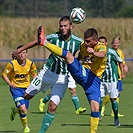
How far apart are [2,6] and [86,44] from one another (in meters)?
53.2

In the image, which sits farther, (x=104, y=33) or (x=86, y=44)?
(x=104, y=33)

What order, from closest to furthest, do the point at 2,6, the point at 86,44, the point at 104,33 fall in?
the point at 86,44 → the point at 104,33 → the point at 2,6

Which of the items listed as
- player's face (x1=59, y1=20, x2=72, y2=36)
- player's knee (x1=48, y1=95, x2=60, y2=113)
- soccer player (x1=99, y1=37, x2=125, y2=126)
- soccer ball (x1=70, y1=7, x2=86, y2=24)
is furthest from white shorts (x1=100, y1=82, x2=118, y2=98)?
player's face (x1=59, y1=20, x2=72, y2=36)

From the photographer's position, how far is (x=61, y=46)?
10734 millimetres

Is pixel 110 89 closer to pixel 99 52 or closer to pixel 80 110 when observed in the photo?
pixel 80 110

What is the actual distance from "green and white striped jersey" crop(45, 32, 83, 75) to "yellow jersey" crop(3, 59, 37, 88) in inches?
58.9

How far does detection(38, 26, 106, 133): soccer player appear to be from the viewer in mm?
9891

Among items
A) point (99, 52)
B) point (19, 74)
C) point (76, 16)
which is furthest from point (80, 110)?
point (99, 52)

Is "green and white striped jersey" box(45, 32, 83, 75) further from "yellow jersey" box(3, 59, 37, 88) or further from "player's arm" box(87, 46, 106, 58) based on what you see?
"yellow jersey" box(3, 59, 37, 88)

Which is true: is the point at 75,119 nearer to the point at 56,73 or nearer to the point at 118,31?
the point at 56,73

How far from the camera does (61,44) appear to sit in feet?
35.2

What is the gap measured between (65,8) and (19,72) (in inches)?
1339

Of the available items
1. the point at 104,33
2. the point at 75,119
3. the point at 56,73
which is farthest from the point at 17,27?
the point at 56,73

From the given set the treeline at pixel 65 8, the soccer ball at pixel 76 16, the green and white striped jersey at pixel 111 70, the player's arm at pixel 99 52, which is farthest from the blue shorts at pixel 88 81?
the treeline at pixel 65 8
